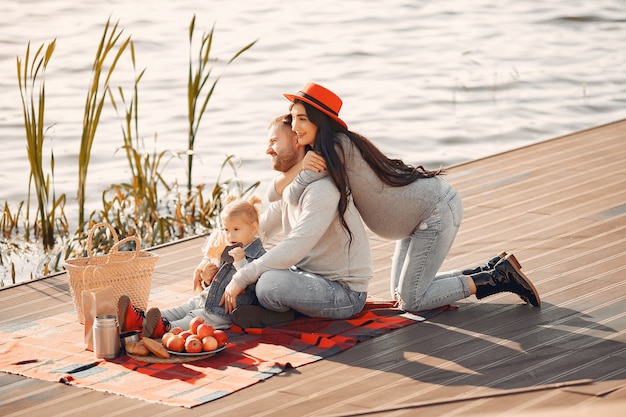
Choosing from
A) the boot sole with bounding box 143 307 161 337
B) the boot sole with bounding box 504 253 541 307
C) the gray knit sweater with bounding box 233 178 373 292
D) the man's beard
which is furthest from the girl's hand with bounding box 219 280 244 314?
the boot sole with bounding box 504 253 541 307

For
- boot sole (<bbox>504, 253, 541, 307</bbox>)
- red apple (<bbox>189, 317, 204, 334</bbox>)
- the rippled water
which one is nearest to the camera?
red apple (<bbox>189, 317, 204, 334</bbox>)

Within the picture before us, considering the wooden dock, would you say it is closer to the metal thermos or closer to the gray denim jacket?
the metal thermos

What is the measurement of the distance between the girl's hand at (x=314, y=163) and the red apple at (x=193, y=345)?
0.75m

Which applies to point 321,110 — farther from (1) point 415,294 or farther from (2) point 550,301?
(2) point 550,301

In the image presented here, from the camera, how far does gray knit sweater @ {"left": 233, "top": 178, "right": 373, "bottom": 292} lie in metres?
4.24

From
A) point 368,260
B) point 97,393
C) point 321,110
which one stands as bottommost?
point 97,393

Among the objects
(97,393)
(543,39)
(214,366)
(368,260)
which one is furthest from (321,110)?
(543,39)

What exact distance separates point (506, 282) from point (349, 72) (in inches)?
353

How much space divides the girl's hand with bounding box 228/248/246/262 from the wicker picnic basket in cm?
35

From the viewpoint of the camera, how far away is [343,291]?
4395mm

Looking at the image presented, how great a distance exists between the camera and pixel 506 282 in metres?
4.53

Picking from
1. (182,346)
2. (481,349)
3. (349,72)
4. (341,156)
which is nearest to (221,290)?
(182,346)

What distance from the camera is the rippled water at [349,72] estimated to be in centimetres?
1038

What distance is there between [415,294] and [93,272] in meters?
1.22
